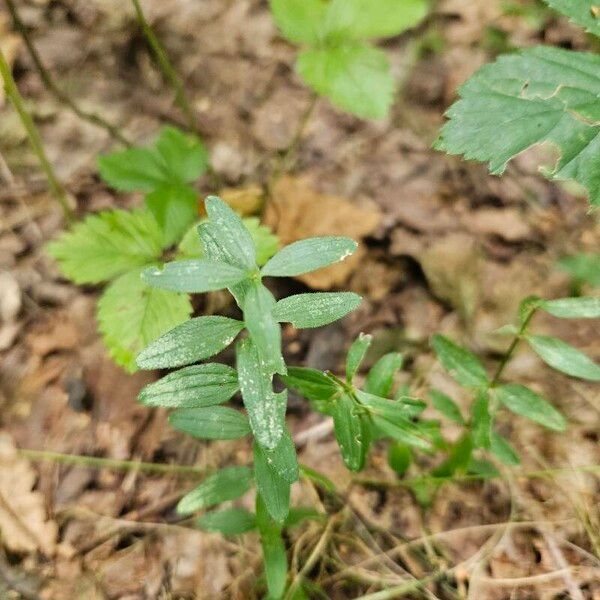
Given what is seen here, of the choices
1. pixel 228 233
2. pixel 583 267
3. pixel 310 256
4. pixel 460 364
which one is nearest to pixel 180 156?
pixel 228 233

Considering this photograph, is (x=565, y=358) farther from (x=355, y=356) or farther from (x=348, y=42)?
(x=348, y=42)

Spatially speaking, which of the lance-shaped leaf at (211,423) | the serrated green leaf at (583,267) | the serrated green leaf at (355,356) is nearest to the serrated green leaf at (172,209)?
the lance-shaped leaf at (211,423)

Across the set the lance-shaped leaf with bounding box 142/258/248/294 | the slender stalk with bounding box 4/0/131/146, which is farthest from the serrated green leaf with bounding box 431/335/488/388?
the slender stalk with bounding box 4/0/131/146

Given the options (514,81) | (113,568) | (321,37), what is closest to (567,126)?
(514,81)

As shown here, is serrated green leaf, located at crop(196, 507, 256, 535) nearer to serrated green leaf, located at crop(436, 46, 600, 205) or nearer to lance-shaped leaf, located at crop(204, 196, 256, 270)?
lance-shaped leaf, located at crop(204, 196, 256, 270)

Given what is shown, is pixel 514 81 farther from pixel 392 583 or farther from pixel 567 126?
pixel 392 583

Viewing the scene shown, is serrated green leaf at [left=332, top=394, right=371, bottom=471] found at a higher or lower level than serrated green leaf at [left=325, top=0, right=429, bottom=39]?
lower
